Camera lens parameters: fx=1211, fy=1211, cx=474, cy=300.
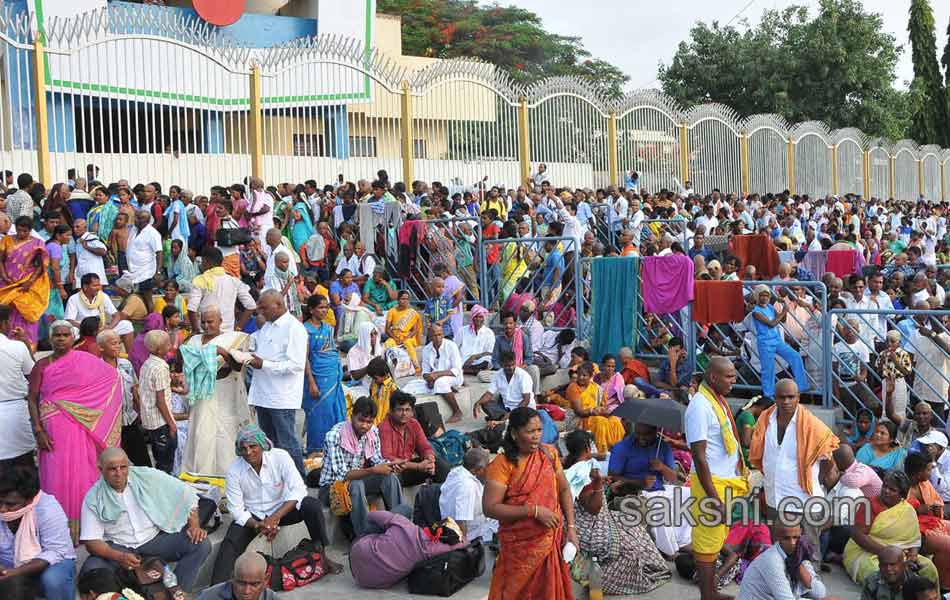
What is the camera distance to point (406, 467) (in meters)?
8.80

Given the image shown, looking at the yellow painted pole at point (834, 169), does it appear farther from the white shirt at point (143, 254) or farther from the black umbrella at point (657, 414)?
the black umbrella at point (657, 414)

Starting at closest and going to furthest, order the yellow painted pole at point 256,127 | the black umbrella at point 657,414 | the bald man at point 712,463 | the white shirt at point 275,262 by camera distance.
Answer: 1. the bald man at point 712,463
2. the black umbrella at point 657,414
3. the white shirt at point 275,262
4. the yellow painted pole at point 256,127

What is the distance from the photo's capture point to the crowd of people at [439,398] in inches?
279

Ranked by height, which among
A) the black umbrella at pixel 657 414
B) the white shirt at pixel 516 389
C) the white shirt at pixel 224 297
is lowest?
the white shirt at pixel 516 389

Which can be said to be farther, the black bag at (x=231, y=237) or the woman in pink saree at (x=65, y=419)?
the black bag at (x=231, y=237)

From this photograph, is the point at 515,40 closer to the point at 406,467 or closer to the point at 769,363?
the point at 769,363

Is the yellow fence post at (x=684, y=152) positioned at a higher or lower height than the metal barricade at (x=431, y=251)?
higher

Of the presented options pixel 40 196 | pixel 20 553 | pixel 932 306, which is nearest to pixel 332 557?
pixel 20 553

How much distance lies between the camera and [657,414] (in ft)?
28.8

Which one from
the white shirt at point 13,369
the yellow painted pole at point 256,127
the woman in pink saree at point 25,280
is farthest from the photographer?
the yellow painted pole at point 256,127

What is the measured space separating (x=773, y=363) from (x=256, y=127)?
7.49 m

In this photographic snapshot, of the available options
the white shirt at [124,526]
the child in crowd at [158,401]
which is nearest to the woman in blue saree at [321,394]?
the child in crowd at [158,401]

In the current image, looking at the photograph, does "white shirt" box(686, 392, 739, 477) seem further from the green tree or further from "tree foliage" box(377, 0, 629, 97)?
the green tree

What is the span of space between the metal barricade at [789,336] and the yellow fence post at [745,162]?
43.3 ft
